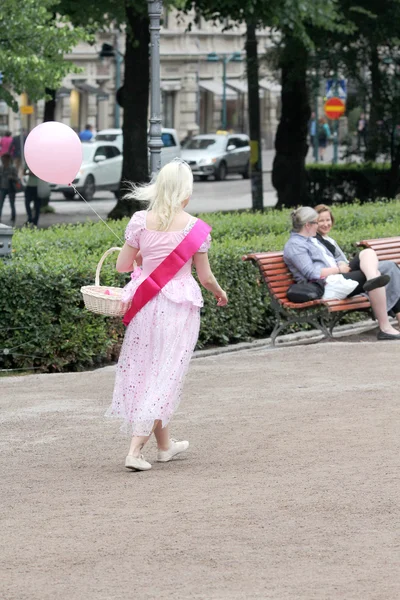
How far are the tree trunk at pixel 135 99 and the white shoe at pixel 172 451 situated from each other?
54.9 ft

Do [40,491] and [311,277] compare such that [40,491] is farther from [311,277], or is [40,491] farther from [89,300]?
[311,277]

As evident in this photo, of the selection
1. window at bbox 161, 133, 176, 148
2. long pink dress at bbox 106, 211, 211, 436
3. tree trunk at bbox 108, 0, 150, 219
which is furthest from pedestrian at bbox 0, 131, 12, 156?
long pink dress at bbox 106, 211, 211, 436

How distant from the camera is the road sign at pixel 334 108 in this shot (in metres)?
37.6

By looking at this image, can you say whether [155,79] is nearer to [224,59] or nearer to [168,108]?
[224,59]

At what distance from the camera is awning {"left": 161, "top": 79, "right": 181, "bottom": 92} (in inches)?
2685

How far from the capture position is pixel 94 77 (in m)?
65.9

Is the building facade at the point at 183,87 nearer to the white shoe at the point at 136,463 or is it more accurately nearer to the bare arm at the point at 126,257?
the bare arm at the point at 126,257

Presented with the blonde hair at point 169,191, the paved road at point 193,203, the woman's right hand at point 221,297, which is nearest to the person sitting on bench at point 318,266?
the woman's right hand at point 221,297

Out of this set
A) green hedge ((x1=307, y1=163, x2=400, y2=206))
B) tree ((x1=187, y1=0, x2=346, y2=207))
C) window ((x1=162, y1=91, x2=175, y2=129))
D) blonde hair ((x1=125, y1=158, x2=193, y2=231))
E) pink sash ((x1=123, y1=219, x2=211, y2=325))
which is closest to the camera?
blonde hair ((x1=125, y1=158, x2=193, y2=231))

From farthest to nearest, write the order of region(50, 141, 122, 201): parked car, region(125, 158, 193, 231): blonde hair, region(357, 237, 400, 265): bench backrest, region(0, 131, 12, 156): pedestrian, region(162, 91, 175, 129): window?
region(162, 91, 175, 129): window < region(0, 131, 12, 156): pedestrian < region(50, 141, 122, 201): parked car < region(357, 237, 400, 265): bench backrest < region(125, 158, 193, 231): blonde hair

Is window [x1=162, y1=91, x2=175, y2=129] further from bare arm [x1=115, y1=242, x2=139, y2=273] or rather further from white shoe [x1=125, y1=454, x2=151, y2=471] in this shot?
white shoe [x1=125, y1=454, x2=151, y2=471]

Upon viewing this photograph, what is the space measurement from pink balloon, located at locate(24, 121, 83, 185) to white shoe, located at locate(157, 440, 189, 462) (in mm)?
2092

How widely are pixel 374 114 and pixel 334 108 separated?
8.53m

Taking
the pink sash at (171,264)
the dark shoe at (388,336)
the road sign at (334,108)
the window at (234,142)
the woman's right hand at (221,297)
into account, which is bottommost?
the dark shoe at (388,336)
